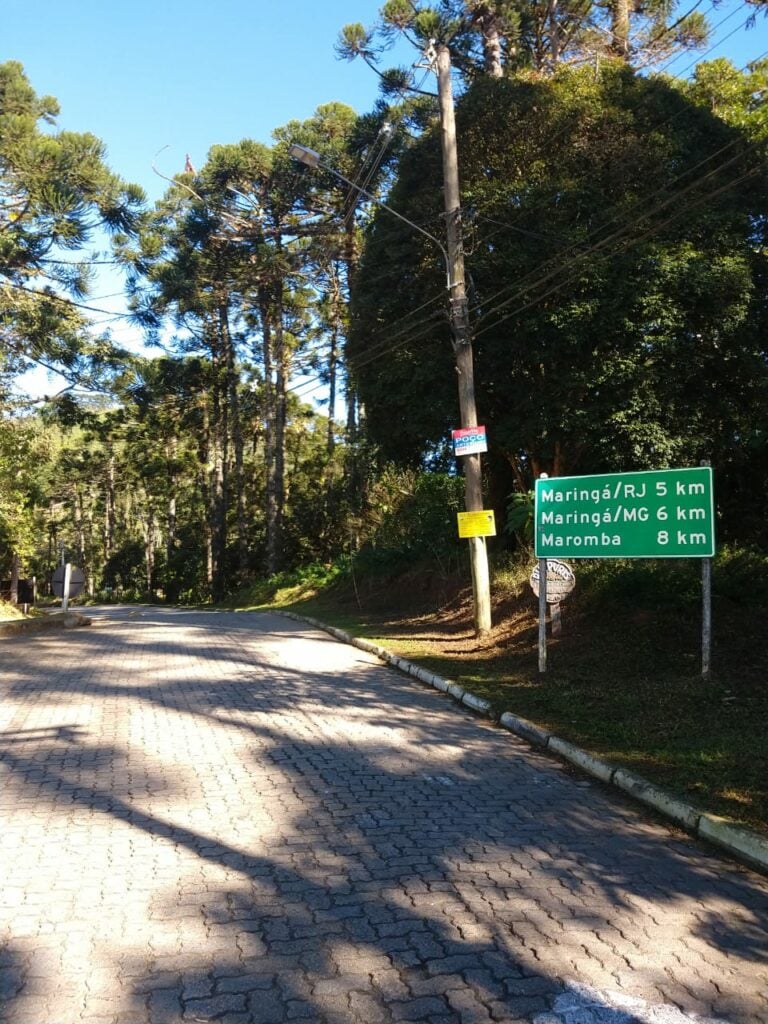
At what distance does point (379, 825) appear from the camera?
199 inches

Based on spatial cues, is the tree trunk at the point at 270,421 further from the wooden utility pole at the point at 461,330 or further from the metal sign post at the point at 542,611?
the metal sign post at the point at 542,611

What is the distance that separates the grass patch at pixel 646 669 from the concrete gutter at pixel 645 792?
144 millimetres

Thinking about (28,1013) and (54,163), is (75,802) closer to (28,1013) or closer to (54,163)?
(28,1013)

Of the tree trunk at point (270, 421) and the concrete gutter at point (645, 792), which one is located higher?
the tree trunk at point (270, 421)

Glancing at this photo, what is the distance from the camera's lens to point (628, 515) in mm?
9328

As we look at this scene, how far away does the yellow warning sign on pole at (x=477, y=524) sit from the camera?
12.9 metres

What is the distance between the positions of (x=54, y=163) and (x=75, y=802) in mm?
15413

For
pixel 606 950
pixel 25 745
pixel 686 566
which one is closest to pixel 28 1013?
pixel 606 950

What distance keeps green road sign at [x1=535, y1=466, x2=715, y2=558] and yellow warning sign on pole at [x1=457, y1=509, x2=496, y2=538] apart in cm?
265

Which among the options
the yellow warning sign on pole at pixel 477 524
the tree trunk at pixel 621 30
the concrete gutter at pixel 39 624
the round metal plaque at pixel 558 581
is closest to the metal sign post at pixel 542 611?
the round metal plaque at pixel 558 581

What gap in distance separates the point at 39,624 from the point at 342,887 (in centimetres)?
1479

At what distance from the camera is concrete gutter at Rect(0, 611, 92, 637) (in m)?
16.1

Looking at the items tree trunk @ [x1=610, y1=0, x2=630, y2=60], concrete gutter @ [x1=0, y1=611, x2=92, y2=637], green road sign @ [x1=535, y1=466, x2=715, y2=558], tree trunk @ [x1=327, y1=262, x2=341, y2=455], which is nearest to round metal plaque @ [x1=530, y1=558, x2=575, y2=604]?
green road sign @ [x1=535, y1=466, x2=715, y2=558]

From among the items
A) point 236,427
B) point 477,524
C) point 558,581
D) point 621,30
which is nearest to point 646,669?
point 558,581
